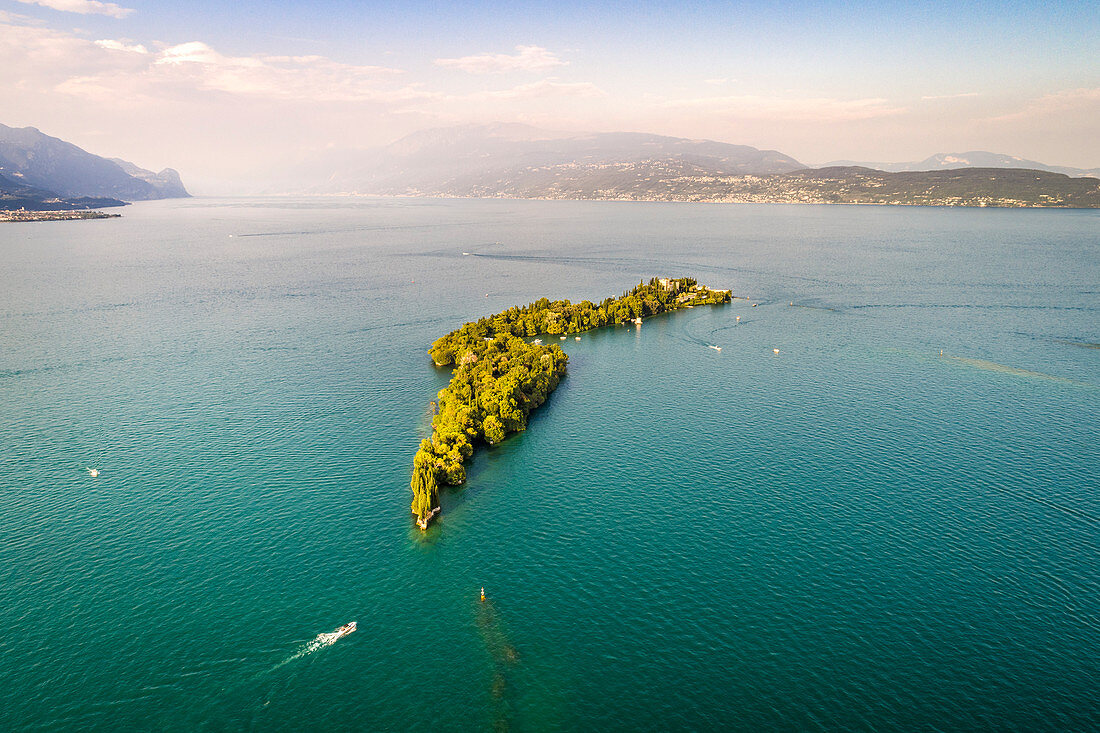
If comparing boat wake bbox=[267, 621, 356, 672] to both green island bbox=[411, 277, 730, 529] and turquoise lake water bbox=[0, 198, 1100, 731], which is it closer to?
turquoise lake water bbox=[0, 198, 1100, 731]

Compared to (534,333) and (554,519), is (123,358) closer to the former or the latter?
(534,333)

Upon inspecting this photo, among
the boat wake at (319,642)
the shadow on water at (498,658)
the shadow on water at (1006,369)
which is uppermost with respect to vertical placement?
the shadow on water at (1006,369)

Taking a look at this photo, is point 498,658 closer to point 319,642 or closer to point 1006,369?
point 319,642

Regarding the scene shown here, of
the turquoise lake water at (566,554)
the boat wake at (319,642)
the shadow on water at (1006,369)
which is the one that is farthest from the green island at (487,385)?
the shadow on water at (1006,369)

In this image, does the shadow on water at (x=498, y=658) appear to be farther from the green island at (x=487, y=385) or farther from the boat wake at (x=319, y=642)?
the green island at (x=487, y=385)

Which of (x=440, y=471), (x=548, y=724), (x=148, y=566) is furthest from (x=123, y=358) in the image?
(x=548, y=724)
